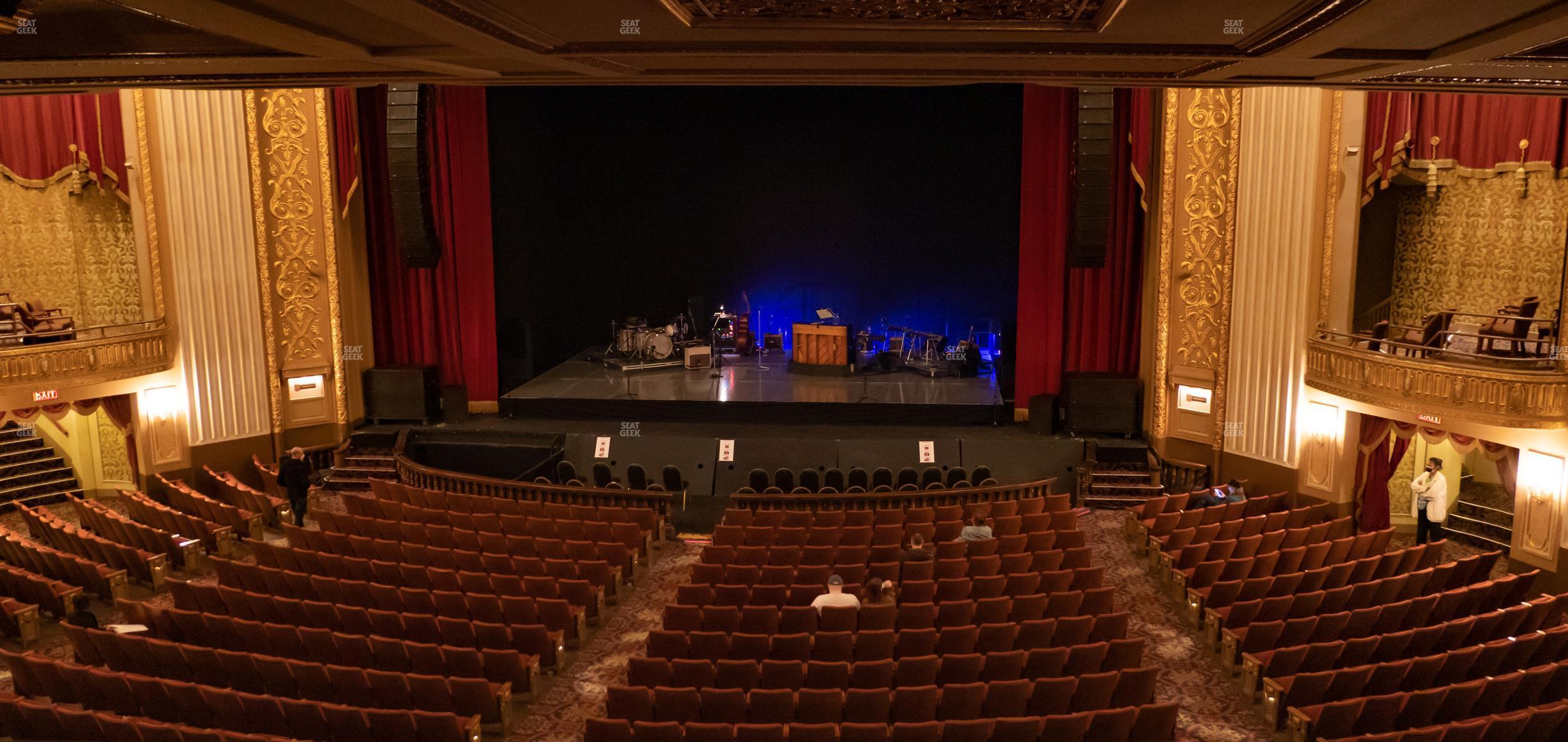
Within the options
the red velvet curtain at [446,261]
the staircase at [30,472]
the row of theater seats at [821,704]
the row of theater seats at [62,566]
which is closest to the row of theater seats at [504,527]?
the row of theater seats at [62,566]

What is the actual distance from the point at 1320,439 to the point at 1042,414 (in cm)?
355

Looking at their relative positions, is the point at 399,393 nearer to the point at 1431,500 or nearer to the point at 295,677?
the point at 295,677

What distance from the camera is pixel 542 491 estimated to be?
12.7 metres

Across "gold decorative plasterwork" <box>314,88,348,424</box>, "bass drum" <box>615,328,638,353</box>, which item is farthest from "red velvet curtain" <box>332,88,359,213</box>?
"bass drum" <box>615,328,638,353</box>

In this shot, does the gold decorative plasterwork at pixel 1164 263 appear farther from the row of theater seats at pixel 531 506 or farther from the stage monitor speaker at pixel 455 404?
the stage monitor speaker at pixel 455 404

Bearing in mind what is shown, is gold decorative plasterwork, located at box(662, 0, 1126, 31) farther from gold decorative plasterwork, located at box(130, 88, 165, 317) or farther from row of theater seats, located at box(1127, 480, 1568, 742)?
gold decorative plasterwork, located at box(130, 88, 165, 317)

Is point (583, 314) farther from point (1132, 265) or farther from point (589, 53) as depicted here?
point (589, 53)

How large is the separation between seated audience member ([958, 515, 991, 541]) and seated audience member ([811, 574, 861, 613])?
2.03 m

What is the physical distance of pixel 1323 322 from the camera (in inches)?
501

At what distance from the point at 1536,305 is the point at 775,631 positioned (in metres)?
8.97

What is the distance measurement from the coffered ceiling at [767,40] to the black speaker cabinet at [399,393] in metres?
10.9

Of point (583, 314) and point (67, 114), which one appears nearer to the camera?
point (67, 114)

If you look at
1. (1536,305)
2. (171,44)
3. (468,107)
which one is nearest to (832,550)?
(171,44)

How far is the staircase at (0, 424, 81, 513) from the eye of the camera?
14.2 metres
